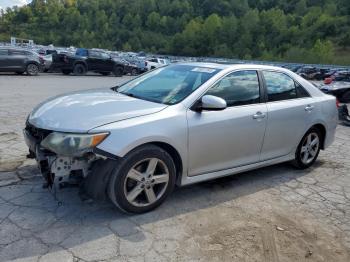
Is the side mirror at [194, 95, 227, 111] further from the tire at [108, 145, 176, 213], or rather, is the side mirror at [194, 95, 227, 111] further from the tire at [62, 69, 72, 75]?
the tire at [62, 69, 72, 75]

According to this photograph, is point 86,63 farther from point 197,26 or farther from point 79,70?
point 197,26

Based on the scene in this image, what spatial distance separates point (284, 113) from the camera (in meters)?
4.59

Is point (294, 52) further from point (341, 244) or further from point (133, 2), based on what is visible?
point (341, 244)

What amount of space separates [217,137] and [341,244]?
1.57 m

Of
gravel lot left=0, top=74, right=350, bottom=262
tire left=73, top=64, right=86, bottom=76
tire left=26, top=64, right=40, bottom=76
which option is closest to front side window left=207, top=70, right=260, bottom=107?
gravel lot left=0, top=74, right=350, bottom=262

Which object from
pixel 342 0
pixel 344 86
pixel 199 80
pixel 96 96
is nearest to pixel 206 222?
pixel 199 80

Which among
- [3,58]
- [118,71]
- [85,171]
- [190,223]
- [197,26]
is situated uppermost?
[197,26]

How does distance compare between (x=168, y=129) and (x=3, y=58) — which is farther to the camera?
(x=3, y=58)

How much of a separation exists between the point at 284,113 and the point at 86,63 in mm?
19555

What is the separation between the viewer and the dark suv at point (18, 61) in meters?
17.8

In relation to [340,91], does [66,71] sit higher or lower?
lower

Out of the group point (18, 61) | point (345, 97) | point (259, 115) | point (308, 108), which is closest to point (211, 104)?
point (259, 115)

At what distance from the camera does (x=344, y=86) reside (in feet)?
45.9

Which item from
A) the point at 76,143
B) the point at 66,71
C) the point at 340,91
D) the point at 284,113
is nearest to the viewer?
the point at 76,143
